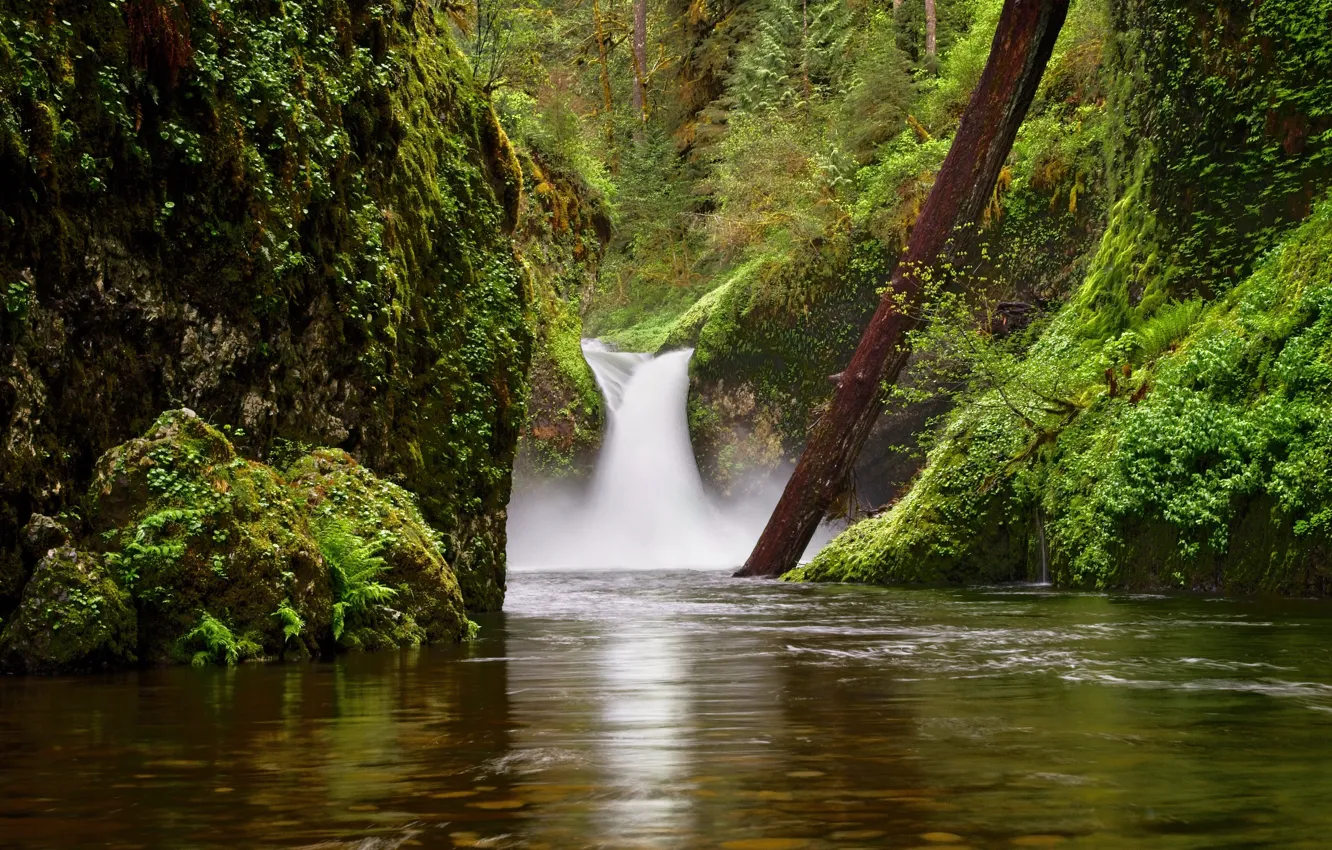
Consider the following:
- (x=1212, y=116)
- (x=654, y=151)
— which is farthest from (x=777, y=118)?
(x=1212, y=116)

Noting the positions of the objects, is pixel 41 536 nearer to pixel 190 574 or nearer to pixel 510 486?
pixel 190 574

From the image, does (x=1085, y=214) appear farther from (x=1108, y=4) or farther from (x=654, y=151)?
(x=654, y=151)

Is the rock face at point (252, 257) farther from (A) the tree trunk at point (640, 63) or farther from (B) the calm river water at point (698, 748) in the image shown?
(A) the tree trunk at point (640, 63)

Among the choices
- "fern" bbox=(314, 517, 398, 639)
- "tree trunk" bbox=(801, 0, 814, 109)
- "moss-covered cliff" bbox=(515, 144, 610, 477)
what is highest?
"tree trunk" bbox=(801, 0, 814, 109)

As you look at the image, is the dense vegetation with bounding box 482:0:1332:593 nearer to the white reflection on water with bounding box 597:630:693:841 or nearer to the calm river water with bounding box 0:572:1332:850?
the calm river water with bounding box 0:572:1332:850

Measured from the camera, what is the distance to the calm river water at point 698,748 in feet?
9.62

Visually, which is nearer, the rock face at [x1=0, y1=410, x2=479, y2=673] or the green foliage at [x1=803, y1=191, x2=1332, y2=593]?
the rock face at [x1=0, y1=410, x2=479, y2=673]

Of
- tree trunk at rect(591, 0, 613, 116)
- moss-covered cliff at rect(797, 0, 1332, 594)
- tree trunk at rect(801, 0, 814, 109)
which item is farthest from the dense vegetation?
tree trunk at rect(591, 0, 613, 116)

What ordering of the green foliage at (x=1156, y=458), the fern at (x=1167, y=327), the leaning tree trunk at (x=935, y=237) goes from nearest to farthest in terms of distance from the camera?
the green foliage at (x=1156, y=458) < the fern at (x=1167, y=327) < the leaning tree trunk at (x=935, y=237)

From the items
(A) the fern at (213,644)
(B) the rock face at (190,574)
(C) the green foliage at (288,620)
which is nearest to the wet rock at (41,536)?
(B) the rock face at (190,574)

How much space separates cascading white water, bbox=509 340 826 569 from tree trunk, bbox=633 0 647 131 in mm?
21090

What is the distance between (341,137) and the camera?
10.3 metres

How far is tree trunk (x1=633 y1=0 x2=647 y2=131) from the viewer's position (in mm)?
47438

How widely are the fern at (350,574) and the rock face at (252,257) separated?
617mm
